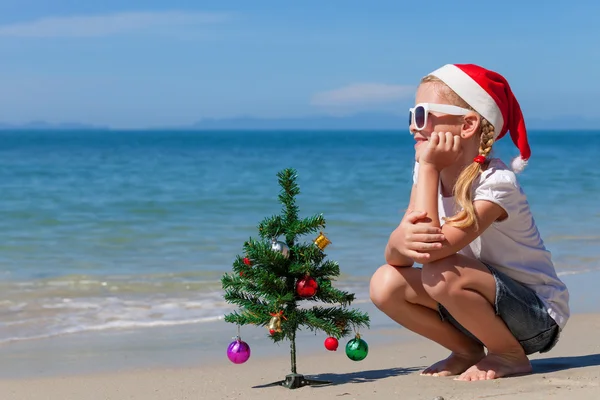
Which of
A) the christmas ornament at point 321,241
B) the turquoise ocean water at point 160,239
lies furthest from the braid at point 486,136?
the turquoise ocean water at point 160,239

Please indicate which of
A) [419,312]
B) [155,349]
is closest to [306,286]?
[419,312]

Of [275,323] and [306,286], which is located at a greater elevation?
[306,286]

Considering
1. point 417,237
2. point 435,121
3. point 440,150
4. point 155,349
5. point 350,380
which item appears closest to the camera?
point 417,237

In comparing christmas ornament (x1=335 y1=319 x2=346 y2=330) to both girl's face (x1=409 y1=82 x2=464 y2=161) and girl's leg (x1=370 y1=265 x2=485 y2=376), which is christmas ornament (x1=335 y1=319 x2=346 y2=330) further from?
girl's face (x1=409 y1=82 x2=464 y2=161)

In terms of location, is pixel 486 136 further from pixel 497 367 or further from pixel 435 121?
pixel 497 367

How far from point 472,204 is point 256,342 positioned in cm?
210

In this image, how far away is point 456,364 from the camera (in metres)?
3.79

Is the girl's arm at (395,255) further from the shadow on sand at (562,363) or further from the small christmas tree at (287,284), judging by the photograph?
the shadow on sand at (562,363)

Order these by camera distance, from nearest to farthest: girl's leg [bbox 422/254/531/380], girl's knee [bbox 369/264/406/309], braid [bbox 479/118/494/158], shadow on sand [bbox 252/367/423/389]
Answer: girl's leg [bbox 422/254/531/380]
braid [bbox 479/118/494/158]
girl's knee [bbox 369/264/406/309]
shadow on sand [bbox 252/367/423/389]

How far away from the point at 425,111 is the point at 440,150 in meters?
0.19

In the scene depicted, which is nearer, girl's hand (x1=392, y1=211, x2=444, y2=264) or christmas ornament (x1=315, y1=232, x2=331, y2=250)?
girl's hand (x1=392, y1=211, x2=444, y2=264)

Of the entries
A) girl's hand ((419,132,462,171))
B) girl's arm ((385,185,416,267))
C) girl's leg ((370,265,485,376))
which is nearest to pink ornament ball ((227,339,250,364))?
girl's leg ((370,265,485,376))

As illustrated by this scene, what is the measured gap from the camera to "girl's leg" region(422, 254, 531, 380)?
136 inches

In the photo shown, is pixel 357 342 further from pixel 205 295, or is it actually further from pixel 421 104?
pixel 205 295
